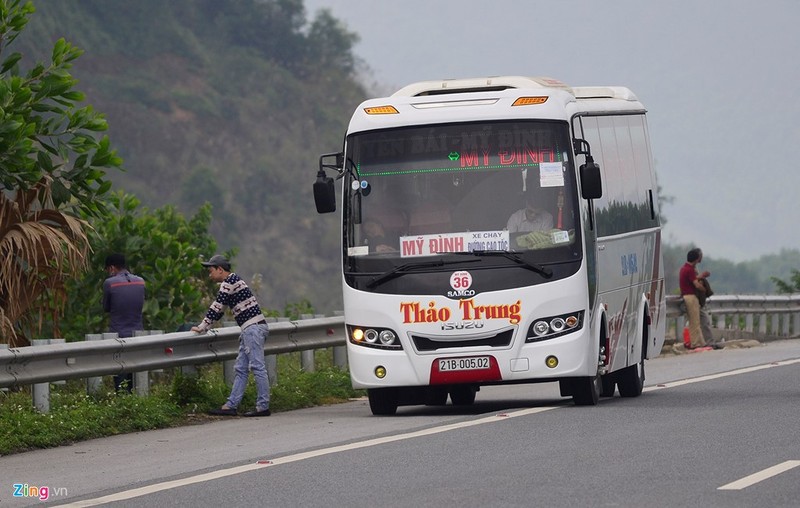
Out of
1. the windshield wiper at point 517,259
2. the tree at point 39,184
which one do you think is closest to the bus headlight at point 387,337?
the windshield wiper at point 517,259

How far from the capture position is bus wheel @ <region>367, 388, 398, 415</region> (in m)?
16.6

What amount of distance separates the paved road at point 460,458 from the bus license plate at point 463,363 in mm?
448

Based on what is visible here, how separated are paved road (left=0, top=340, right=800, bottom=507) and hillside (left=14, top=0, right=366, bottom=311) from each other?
4078 inches

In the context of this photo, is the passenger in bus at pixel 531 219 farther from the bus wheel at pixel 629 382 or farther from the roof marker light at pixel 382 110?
the bus wheel at pixel 629 382

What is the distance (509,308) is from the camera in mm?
15914

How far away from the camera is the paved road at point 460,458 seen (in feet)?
33.0

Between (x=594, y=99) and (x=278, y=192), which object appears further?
(x=278, y=192)

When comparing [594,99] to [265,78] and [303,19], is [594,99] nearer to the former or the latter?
[265,78]

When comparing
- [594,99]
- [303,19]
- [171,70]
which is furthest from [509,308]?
[303,19]

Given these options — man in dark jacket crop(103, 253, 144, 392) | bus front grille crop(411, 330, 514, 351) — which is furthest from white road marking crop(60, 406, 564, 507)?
man in dark jacket crop(103, 253, 144, 392)

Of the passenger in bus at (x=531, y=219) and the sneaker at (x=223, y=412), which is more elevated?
the passenger in bus at (x=531, y=219)

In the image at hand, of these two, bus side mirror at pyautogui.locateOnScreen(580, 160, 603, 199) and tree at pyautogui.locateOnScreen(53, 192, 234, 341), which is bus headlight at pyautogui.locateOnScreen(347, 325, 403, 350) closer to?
bus side mirror at pyautogui.locateOnScreen(580, 160, 603, 199)

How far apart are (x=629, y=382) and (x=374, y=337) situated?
143 inches

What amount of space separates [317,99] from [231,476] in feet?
466
